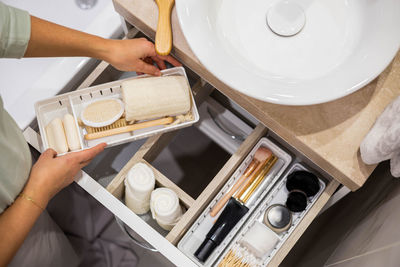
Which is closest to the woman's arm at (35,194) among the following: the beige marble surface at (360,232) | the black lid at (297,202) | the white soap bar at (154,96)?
the white soap bar at (154,96)

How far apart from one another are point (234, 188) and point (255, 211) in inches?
2.7

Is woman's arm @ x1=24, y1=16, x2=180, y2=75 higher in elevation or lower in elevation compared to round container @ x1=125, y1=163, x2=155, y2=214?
higher

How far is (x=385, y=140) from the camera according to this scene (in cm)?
64

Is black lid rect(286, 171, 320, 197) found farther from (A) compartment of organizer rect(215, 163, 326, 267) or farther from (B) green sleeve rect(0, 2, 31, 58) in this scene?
(B) green sleeve rect(0, 2, 31, 58)

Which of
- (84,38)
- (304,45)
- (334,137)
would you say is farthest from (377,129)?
(84,38)

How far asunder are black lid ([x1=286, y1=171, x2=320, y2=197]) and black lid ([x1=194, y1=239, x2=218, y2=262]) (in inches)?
8.4

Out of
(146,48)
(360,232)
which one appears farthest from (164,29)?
(360,232)

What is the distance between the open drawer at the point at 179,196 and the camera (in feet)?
2.68

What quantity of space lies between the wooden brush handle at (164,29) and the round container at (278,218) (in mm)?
407

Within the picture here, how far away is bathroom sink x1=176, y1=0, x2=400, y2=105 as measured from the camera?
0.67 metres

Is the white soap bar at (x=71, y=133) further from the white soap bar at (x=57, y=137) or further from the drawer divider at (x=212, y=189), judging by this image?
the drawer divider at (x=212, y=189)

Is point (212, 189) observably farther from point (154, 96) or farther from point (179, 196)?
point (154, 96)

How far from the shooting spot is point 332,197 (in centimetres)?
92

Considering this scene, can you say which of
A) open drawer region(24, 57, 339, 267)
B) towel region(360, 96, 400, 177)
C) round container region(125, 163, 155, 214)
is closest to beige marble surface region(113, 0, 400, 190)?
towel region(360, 96, 400, 177)
